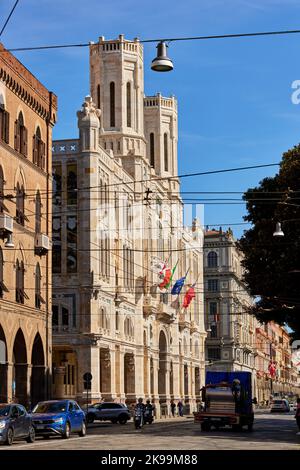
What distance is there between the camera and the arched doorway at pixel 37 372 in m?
47.8

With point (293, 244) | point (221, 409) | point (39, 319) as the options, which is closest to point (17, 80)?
point (39, 319)

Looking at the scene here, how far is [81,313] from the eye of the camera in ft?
206

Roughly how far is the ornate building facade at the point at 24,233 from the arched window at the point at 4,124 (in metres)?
0.05

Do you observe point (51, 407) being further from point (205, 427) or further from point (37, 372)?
point (37, 372)

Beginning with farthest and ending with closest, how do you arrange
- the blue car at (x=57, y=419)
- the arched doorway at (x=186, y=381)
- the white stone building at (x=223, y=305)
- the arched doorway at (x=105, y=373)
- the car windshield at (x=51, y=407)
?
the white stone building at (x=223, y=305) → the arched doorway at (x=186, y=381) → the arched doorway at (x=105, y=373) → the car windshield at (x=51, y=407) → the blue car at (x=57, y=419)

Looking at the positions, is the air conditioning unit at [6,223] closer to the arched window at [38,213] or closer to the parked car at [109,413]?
the arched window at [38,213]

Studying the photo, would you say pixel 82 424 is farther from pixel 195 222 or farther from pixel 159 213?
pixel 195 222

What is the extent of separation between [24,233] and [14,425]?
19474 millimetres

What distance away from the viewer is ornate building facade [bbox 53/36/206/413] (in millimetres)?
63312

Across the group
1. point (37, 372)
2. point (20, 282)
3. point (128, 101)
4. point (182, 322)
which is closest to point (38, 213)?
point (20, 282)

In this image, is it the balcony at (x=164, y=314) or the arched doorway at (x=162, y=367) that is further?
the arched doorway at (x=162, y=367)

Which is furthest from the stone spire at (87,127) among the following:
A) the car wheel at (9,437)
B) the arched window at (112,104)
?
the car wheel at (9,437)

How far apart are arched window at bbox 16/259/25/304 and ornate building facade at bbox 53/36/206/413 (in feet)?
31.9

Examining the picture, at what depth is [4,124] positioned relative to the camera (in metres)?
44.2
